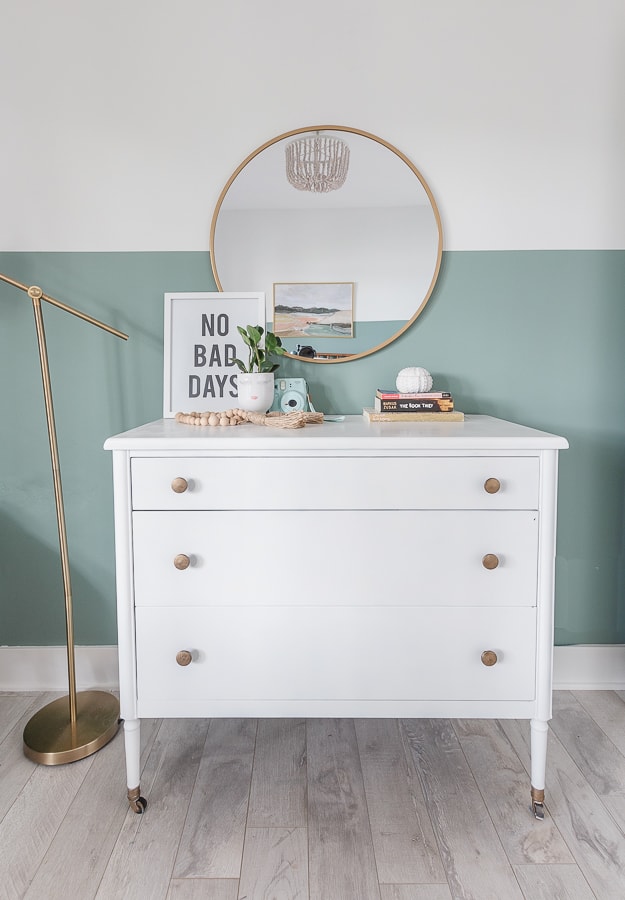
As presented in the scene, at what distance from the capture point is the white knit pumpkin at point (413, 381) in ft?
5.79

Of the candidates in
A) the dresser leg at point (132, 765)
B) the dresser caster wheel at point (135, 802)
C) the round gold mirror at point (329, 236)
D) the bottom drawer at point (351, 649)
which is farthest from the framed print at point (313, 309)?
the dresser caster wheel at point (135, 802)

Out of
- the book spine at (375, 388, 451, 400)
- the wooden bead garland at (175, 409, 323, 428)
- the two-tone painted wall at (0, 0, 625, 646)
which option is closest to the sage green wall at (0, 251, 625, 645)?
the two-tone painted wall at (0, 0, 625, 646)

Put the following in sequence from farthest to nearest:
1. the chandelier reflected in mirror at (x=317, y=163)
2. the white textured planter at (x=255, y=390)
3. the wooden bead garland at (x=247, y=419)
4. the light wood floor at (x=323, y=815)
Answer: the chandelier reflected in mirror at (x=317, y=163), the white textured planter at (x=255, y=390), the wooden bead garland at (x=247, y=419), the light wood floor at (x=323, y=815)

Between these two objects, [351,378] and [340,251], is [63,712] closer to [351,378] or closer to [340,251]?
[351,378]

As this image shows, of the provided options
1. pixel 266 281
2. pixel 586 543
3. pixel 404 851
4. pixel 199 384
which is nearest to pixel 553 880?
pixel 404 851

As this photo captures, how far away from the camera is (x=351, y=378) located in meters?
1.96

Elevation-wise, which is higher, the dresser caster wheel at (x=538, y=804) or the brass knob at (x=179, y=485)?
the brass knob at (x=179, y=485)

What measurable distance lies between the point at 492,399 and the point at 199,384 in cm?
91

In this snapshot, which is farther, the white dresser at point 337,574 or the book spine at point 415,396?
the book spine at point 415,396

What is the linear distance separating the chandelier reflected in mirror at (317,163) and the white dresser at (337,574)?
870 mm

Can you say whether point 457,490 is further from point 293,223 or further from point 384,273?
point 293,223

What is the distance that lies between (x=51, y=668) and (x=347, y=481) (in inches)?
51.0

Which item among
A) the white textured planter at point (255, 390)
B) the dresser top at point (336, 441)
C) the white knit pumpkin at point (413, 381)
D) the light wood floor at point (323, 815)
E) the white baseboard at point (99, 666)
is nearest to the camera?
the light wood floor at point (323, 815)

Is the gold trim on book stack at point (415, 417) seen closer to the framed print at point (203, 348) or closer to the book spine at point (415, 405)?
the book spine at point (415, 405)
